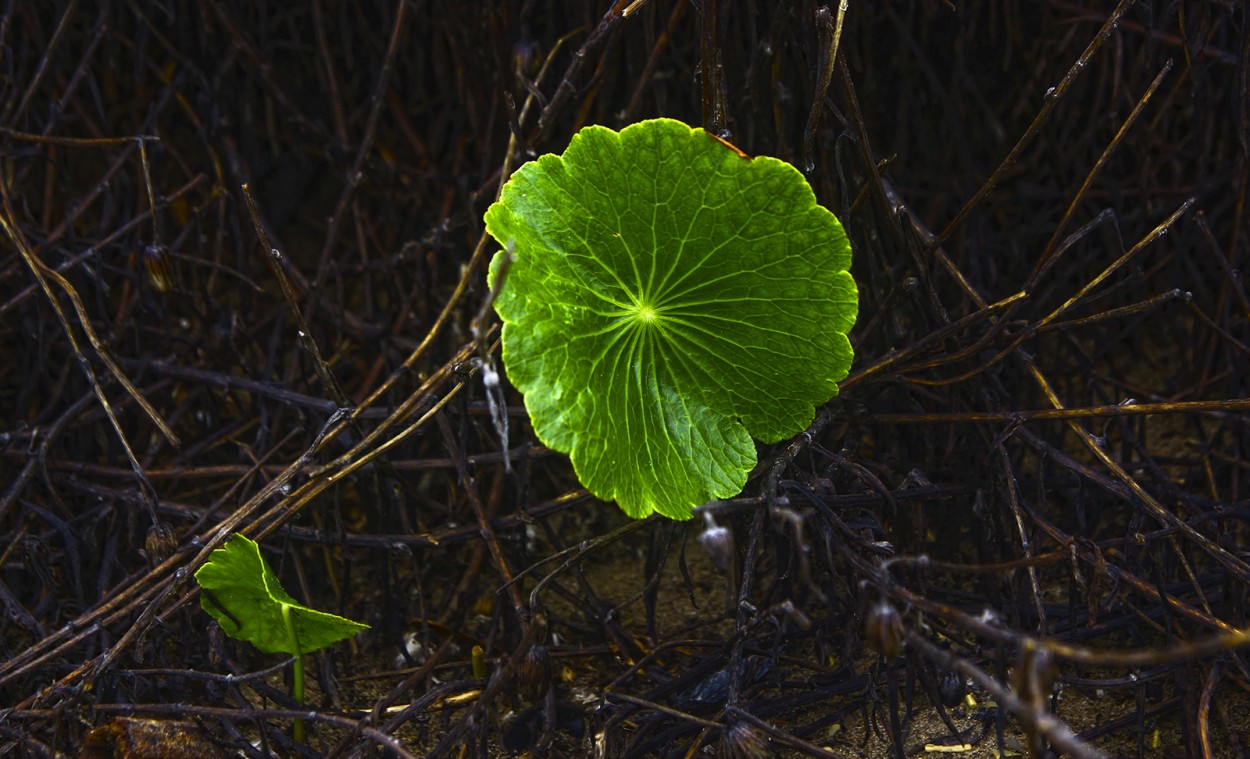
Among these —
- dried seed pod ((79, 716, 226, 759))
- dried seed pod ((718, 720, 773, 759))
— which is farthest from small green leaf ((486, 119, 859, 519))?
dried seed pod ((79, 716, 226, 759))

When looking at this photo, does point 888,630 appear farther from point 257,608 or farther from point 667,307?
point 257,608

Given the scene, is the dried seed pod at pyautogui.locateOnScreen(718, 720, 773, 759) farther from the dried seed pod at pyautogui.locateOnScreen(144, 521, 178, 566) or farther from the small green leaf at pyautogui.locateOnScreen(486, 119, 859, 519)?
the dried seed pod at pyautogui.locateOnScreen(144, 521, 178, 566)

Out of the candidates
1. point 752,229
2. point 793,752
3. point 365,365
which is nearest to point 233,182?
point 365,365

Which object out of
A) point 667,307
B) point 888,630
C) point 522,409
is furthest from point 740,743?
point 522,409

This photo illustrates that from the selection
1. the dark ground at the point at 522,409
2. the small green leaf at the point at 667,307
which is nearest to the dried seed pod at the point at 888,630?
the dark ground at the point at 522,409

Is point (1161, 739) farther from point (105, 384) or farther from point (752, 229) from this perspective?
point (105, 384)

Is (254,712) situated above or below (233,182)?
below
